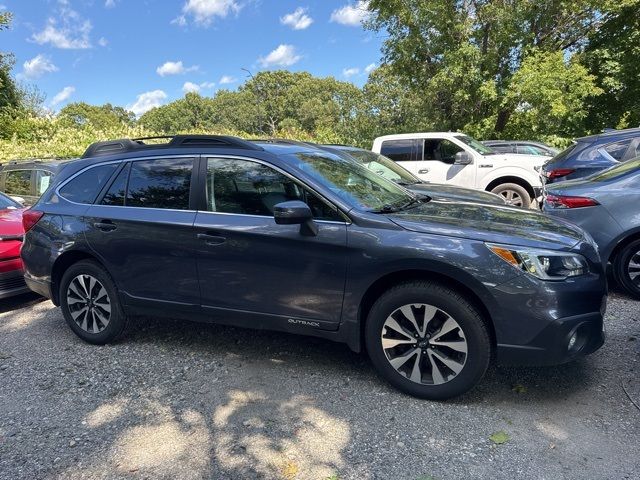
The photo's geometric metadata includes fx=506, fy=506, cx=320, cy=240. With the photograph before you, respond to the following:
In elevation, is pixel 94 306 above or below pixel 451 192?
below

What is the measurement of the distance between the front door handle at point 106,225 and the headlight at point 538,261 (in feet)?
9.58

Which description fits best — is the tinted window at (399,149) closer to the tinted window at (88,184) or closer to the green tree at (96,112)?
the tinted window at (88,184)

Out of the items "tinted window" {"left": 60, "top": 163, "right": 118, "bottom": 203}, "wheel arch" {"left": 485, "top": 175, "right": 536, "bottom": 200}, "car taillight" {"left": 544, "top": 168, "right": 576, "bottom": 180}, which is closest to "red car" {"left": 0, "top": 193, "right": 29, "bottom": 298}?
"tinted window" {"left": 60, "top": 163, "right": 118, "bottom": 203}

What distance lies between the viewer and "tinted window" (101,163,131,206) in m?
4.25

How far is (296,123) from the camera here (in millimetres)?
83500

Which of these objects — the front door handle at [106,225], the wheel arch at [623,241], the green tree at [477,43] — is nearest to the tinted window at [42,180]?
the front door handle at [106,225]

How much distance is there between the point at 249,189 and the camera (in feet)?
12.3

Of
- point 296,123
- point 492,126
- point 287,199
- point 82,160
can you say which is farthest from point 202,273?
point 296,123

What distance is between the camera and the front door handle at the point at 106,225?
4.14m

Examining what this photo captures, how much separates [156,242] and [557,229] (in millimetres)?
2936

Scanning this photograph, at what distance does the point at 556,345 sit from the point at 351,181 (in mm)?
1842

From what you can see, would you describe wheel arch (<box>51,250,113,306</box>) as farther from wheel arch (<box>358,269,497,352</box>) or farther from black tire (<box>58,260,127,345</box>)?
wheel arch (<box>358,269,497,352</box>)

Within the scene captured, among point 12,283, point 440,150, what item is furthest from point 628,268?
point 12,283

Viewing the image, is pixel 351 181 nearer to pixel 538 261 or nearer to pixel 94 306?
pixel 538 261
